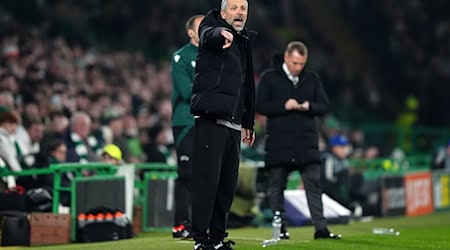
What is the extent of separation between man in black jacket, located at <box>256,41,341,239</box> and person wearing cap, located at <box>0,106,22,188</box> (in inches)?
139

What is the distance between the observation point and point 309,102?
13430 millimetres

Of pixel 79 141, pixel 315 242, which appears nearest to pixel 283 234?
pixel 315 242

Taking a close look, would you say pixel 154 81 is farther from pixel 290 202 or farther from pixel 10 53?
pixel 290 202

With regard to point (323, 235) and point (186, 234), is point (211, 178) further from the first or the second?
point (323, 235)

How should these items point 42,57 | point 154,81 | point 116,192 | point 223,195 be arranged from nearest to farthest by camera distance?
1. point 223,195
2. point 116,192
3. point 42,57
4. point 154,81

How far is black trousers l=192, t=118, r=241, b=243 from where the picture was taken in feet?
34.6

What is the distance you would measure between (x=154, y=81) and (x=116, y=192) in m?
11.2

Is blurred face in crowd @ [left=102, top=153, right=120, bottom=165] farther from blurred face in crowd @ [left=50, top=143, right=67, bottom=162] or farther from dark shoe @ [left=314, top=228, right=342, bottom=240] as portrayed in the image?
dark shoe @ [left=314, top=228, right=342, bottom=240]

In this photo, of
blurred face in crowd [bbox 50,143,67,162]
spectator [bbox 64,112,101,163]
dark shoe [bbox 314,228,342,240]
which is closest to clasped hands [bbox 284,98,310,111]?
dark shoe [bbox 314,228,342,240]

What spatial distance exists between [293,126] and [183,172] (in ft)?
4.63

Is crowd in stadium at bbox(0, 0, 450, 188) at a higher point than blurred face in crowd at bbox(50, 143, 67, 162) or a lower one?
higher

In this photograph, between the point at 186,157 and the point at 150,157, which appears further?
the point at 150,157

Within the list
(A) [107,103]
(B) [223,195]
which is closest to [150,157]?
(A) [107,103]

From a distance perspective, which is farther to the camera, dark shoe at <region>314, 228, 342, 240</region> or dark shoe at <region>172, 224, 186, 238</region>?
dark shoe at <region>314, 228, 342, 240</region>
